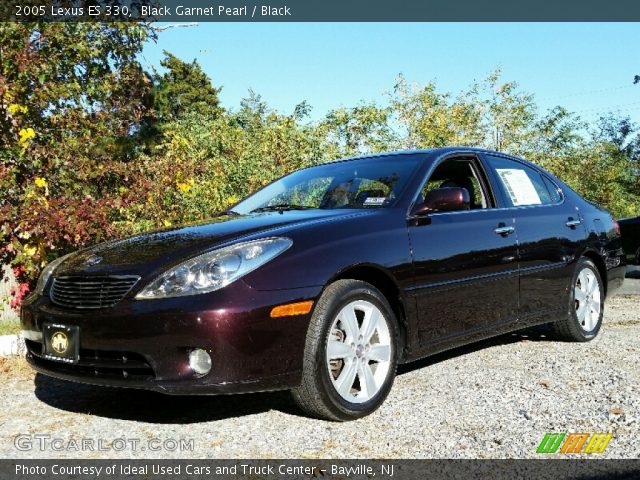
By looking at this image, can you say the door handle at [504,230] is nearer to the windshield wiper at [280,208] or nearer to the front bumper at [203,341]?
the windshield wiper at [280,208]

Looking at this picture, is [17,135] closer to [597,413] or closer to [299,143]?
[299,143]

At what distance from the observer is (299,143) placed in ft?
32.1

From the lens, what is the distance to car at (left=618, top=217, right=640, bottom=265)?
34.4 feet

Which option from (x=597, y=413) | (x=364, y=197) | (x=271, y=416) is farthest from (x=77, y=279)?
(x=597, y=413)

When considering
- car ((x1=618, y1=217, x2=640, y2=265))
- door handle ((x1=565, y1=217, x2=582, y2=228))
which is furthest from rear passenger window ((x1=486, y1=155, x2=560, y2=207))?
car ((x1=618, y1=217, x2=640, y2=265))

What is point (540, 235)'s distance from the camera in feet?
17.6

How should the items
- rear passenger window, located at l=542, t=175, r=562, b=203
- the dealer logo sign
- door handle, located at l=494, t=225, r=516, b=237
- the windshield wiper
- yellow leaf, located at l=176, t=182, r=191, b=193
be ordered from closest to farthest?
the dealer logo sign < the windshield wiper < door handle, located at l=494, t=225, r=516, b=237 < rear passenger window, located at l=542, t=175, r=562, b=203 < yellow leaf, located at l=176, t=182, r=191, b=193

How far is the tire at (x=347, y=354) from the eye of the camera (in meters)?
3.59

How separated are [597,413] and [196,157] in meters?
6.03

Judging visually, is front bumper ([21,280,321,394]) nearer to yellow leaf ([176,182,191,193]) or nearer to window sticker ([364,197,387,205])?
window sticker ([364,197,387,205])

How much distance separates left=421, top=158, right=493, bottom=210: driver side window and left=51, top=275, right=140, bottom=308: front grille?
2365 millimetres

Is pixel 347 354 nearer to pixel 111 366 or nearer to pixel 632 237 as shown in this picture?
pixel 111 366

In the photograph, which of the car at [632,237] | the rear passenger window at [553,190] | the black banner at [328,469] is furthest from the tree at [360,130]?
the black banner at [328,469]

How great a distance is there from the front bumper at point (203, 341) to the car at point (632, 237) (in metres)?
8.45
